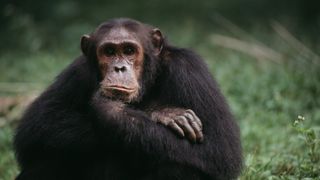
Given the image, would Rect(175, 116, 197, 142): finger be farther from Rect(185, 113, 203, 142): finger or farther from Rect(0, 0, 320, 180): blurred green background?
Rect(0, 0, 320, 180): blurred green background

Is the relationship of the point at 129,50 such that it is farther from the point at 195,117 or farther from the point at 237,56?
the point at 237,56

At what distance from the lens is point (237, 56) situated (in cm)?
1241

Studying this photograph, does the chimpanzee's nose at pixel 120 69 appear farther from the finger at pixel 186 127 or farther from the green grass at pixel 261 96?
the green grass at pixel 261 96

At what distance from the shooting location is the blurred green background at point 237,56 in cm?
805

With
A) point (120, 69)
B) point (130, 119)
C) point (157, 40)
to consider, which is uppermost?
point (157, 40)

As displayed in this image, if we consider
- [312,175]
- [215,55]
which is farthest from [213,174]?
[215,55]

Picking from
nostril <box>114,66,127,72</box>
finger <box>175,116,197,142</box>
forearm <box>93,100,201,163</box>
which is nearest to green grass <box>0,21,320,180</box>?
finger <box>175,116,197,142</box>

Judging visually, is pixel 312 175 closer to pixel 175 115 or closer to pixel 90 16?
pixel 175 115

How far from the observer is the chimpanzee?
6.12 metres

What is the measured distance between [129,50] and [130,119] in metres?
0.80

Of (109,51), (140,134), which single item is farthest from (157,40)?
(140,134)

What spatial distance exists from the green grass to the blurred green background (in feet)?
0.04

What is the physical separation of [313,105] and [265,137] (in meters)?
1.31

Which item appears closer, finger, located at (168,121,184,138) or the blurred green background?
finger, located at (168,121,184,138)
